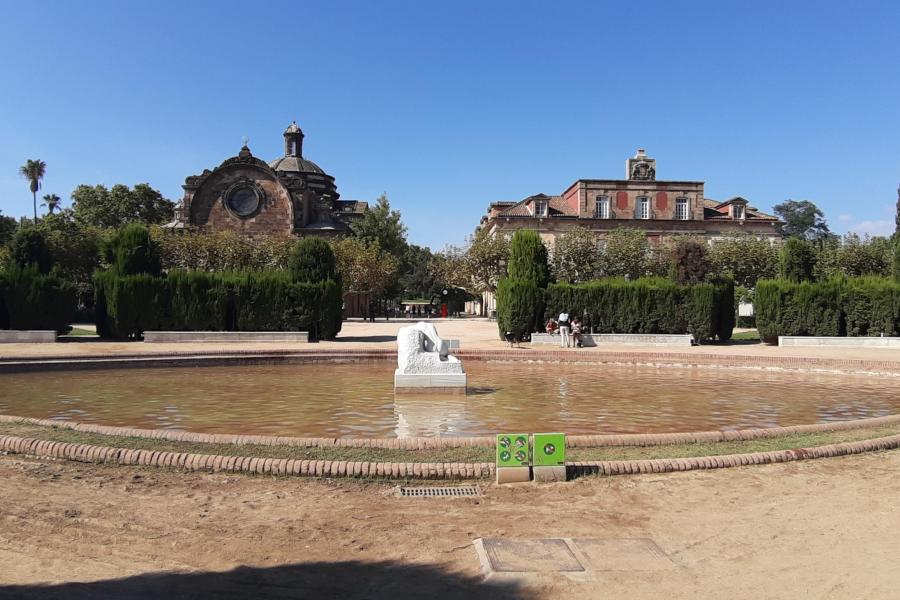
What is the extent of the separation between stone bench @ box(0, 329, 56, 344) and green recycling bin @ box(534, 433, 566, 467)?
82.0 feet

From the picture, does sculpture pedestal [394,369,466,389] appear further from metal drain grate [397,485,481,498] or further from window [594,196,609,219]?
window [594,196,609,219]

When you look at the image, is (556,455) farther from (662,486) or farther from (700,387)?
(700,387)

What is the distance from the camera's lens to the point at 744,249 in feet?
164

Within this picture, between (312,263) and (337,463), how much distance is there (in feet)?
75.6

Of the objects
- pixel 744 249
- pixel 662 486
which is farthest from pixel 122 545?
pixel 744 249

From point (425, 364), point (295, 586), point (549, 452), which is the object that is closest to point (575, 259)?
point (425, 364)

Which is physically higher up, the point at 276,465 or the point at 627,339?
the point at 627,339

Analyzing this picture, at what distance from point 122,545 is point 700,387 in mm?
12529

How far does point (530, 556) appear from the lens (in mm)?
4461

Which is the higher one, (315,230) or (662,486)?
(315,230)

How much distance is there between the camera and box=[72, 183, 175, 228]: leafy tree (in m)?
71.9

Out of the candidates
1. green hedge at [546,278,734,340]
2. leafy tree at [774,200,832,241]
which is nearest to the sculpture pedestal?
green hedge at [546,278,734,340]

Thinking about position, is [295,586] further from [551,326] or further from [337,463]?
[551,326]

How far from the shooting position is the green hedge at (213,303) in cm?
2684
